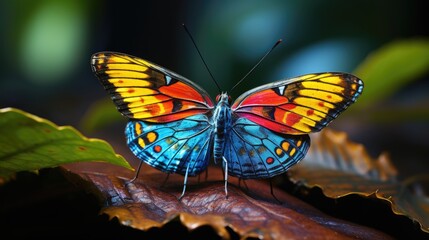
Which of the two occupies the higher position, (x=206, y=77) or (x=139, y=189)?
(x=206, y=77)


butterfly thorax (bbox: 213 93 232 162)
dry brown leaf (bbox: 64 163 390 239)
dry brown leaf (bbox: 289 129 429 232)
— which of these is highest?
butterfly thorax (bbox: 213 93 232 162)

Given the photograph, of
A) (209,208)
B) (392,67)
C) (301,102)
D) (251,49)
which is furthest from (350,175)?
(251,49)

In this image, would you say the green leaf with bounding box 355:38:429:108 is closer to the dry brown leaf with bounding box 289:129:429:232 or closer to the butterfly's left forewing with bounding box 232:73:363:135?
the dry brown leaf with bounding box 289:129:429:232

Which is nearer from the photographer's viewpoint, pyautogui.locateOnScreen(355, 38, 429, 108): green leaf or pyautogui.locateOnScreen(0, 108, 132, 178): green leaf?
pyautogui.locateOnScreen(0, 108, 132, 178): green leaf

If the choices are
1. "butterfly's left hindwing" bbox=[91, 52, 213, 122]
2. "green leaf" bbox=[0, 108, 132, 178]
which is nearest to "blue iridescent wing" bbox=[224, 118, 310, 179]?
"butterfly's left hindwing" bbox=[91, 52, 213, 122]

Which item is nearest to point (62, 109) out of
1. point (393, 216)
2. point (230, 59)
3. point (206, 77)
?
point (206, 77)

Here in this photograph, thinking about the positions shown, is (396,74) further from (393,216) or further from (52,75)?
(52,75)
